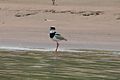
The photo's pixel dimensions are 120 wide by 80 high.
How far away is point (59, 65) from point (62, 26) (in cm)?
1123

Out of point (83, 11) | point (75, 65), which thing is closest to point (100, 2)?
point (83, 11)

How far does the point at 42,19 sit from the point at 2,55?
11.0 m

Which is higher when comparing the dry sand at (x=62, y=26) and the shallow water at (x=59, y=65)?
the shallow water at (x=59, y=65)

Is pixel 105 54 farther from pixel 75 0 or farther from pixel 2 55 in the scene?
pixel 75 0

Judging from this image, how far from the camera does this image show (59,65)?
14.3 m

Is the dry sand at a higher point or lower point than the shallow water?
lower

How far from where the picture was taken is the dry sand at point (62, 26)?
2012 centimetres

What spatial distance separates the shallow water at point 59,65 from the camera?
1235 cm

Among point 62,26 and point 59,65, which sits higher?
point 59,65

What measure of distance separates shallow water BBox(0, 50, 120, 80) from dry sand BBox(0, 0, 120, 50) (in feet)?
7.87

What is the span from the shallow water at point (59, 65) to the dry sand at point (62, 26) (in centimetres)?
240

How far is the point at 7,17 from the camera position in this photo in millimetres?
28109

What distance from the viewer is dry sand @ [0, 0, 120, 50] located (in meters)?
20.1

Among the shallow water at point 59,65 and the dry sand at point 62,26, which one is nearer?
the shallow water at point 59,65
